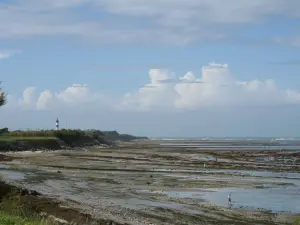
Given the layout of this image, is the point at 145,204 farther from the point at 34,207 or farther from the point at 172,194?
the point at 34,207

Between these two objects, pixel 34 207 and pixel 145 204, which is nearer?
pixel 34 207

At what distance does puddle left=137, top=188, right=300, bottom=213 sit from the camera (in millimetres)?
26078

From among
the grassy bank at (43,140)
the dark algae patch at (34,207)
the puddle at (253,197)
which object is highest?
the grassy bank at (43,140)

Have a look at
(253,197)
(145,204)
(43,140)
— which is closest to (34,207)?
(145,204)

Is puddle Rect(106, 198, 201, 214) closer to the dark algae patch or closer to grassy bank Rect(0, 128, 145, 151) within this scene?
the dark algae patch

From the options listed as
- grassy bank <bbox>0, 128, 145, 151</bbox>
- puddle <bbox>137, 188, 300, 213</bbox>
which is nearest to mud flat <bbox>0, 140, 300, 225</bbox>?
puddle <bbox>137, 188, 300, 213</bbox>

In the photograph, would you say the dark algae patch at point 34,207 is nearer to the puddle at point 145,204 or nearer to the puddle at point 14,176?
the puddle at point 145,204

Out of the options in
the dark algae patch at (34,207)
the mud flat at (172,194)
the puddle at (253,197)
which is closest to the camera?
the dark algae patch at (34,207)

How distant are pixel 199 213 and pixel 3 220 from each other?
11256 mm

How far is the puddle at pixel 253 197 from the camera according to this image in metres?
26.1

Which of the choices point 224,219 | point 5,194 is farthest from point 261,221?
point 5,194

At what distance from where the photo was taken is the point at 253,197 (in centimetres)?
2934

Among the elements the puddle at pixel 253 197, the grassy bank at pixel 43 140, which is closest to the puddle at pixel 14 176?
the puddle at pixel 253 197

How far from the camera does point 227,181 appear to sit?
37.8m
